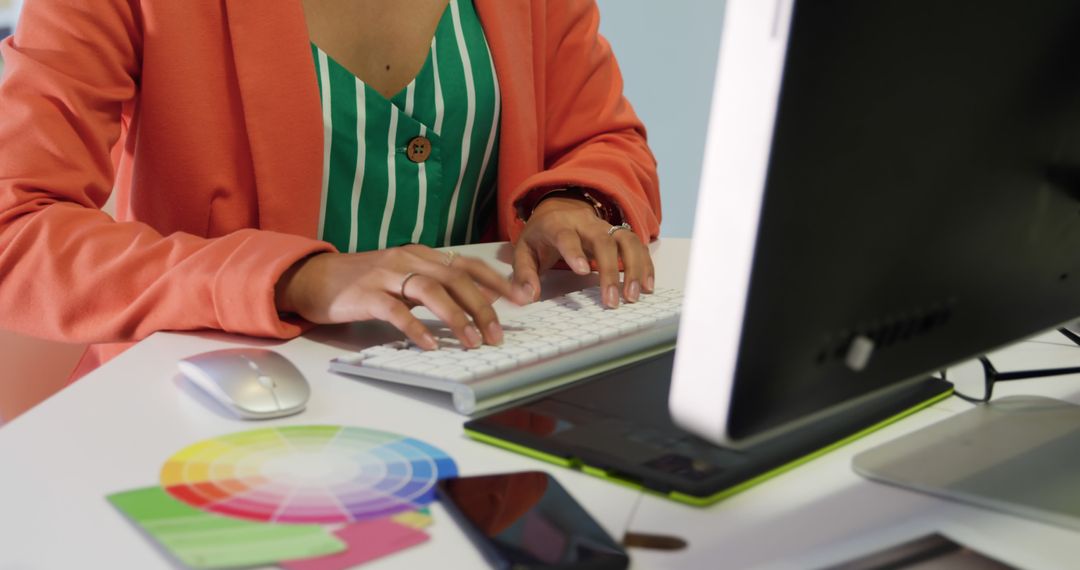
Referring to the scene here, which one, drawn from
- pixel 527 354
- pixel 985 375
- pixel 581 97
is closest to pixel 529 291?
pixel 527 354

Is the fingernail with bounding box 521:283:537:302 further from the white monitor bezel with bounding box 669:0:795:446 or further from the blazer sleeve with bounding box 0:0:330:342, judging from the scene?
the white monitor bezel with bounding box 669:0:795:446

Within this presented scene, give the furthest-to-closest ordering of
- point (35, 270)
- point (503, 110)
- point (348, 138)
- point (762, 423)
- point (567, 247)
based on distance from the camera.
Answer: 1. point (503, 110)
2. point (348, 138)
3. point (567, 247)
4. point (35, 270)
5. point (762, 423)

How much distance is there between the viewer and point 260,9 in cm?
95

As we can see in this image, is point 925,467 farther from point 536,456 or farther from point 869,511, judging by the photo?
point 536,456

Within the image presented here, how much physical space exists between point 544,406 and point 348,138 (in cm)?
55

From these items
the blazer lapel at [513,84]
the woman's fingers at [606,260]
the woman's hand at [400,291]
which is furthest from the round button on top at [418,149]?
the woman's hand at [400,291]

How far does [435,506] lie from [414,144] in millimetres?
680

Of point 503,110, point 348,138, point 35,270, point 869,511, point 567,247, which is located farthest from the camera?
point 503,110

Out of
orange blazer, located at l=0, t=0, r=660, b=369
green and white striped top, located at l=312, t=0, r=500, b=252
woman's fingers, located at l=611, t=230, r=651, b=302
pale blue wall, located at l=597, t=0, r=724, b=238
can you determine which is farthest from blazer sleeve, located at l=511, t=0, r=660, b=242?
pale blue wall, located at l=597, t=0, r=724, b=238

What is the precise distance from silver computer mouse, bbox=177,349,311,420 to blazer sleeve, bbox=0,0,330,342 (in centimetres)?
8

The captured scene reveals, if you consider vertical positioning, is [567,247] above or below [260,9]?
below

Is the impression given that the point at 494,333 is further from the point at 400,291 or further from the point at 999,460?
the point at 999,460

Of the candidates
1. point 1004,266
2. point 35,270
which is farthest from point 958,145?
point 35,270

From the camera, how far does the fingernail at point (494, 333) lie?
68 centimetres
